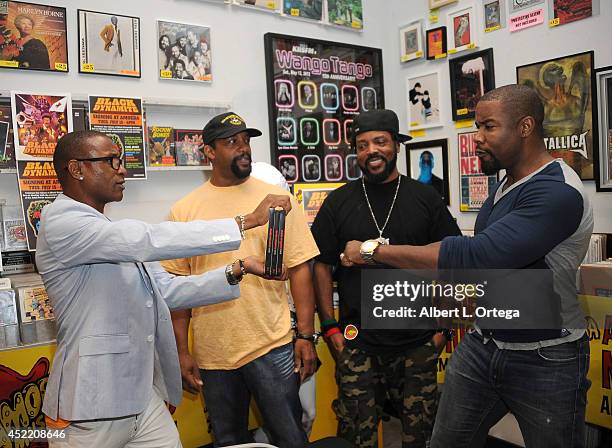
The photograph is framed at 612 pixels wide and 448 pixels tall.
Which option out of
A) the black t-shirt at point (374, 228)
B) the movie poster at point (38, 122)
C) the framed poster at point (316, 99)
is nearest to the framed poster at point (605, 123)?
the black t-shirt at point (374, 228)

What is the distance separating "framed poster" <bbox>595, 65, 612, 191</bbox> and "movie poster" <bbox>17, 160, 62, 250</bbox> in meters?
2.83

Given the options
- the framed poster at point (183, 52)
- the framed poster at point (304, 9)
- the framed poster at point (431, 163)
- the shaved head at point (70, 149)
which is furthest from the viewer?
the framed poster at point (431, 163)

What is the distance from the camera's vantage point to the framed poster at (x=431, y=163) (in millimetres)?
3717

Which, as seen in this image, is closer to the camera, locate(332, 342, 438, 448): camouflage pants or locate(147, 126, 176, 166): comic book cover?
locate(332, 342, 438, 448): camouflage pants

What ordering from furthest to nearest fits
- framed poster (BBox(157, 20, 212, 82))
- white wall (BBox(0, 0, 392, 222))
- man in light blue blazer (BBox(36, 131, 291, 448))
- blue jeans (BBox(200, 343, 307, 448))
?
1. framed poster (BBox(157, 20, 212, 82))
2. white wall (BBox(0, 0, 392, 222))
3. blue jeans (BBox(200, 343, 307, 448))
4. man in light blue blazer (BBox(36, 131, 291, 448))

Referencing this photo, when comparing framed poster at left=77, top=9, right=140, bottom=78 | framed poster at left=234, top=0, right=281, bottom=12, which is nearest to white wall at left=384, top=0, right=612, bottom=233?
framed poster at left=234, top=0, right=281, bottom=12

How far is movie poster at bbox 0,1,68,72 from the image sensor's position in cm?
263

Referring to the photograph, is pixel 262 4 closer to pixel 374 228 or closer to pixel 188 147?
pixel 188 147

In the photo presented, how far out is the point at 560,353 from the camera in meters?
1.66

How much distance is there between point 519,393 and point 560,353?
0.60 feet

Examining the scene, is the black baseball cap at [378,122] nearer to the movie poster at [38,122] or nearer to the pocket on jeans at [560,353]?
the pocket on jeans at [560,353]

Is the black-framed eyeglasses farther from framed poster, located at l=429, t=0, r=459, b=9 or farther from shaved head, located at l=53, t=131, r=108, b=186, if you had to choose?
framed poster, located at l=429, t=0, r=459, b=9

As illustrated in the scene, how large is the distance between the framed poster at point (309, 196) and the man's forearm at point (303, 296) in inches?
50.5

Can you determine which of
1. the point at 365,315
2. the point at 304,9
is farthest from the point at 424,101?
the point at 365,315
